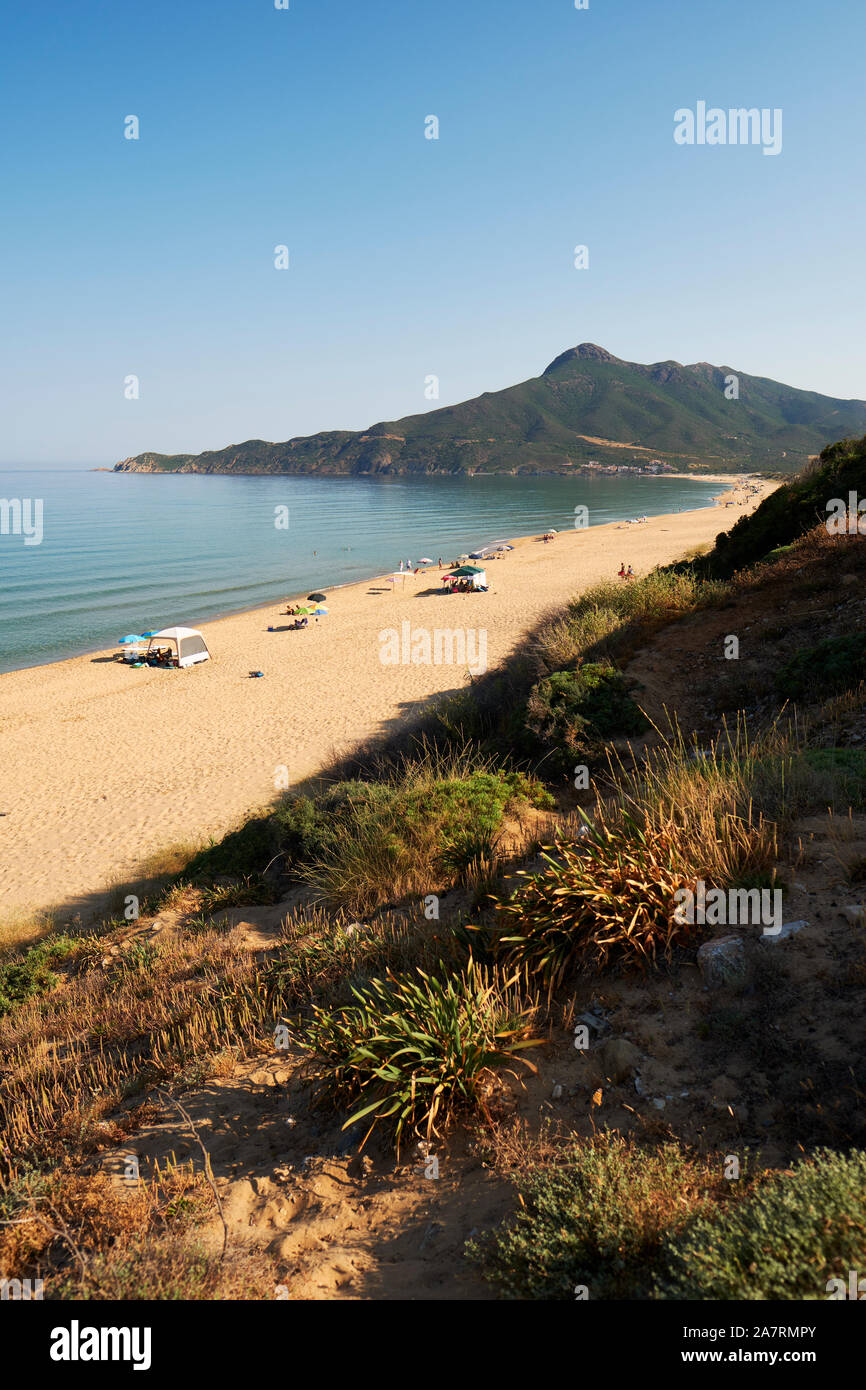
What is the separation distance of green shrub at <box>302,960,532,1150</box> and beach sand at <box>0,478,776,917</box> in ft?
29.7

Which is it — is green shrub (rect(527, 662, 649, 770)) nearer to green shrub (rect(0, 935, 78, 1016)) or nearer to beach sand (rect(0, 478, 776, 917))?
beach sand (rect(0, 478, 776, 917))

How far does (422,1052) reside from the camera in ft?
12.7

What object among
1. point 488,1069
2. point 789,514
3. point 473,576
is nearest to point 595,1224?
point 488,1069

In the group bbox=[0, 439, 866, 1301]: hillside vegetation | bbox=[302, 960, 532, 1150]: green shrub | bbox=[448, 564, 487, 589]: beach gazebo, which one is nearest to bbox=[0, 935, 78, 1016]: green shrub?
bbox=[0, 439, 866, 1301]: hillside vegetation

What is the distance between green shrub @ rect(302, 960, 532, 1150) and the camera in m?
3.79

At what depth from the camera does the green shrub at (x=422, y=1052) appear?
3.79 metres

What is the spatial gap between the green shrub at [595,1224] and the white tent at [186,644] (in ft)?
92.6

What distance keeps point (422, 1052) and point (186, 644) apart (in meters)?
27.7

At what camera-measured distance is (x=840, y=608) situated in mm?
10820

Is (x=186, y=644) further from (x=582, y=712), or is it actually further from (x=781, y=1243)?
(x=781, y=1243)

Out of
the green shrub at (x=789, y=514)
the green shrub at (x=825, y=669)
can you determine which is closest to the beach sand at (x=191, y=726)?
the green shrub at (x=789, y=514)

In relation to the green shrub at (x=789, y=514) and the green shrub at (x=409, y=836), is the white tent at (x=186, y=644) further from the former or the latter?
the green shrub at (x=409, y=836)

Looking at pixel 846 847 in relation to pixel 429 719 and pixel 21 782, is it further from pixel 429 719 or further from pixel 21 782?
pixel 21 782
